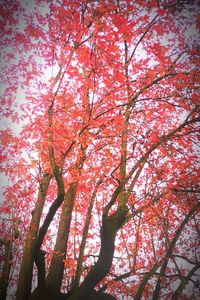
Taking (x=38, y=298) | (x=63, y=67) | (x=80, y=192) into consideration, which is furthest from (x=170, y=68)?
(x=38, y=298)

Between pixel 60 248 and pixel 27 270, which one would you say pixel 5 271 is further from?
pixel 60 248

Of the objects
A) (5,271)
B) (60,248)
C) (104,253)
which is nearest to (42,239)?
(104,253)

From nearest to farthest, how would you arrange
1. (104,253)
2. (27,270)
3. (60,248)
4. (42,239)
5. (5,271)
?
1. (42,239)
2. (104,253)
3. (27,270)
4. (60,248)
5. (5,271)

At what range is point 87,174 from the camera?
9.51 meters

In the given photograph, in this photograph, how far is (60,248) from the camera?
740 cm

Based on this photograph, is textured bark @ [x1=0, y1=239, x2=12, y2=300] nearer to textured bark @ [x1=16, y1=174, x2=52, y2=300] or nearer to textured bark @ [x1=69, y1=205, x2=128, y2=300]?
textured bark @ [x1=16, y1=174, x2=52, y2=300]

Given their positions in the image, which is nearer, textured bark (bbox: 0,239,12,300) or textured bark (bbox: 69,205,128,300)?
textured bark (bbox: 69,205,128,300)

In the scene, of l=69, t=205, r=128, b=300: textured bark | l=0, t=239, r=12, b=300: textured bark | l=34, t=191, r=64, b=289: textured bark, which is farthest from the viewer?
l=0, t=239, r=12, b=300: textured bark

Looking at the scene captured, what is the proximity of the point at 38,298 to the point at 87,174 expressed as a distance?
4.75m

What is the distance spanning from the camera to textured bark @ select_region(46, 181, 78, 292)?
6804 millimetres

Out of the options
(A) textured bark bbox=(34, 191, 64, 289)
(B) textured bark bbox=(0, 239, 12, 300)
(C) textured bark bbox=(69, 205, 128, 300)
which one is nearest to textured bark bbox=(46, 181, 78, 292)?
(A) textured bark bbox=(34, 191, 64, 289)

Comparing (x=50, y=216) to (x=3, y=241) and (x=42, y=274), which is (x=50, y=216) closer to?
(x=42, y=274)

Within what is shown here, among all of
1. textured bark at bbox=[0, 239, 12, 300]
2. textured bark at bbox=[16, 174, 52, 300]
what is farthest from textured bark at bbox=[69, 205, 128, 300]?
textured bark at bbox=[0, 239, 12, 300]

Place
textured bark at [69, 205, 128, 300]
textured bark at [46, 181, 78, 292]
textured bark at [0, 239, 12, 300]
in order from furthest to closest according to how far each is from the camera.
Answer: textured bark at [0, 239, 12, 300] < textured bark at [46, 181, 78, 292] < textured bark at [69, 205, 128, 300]
